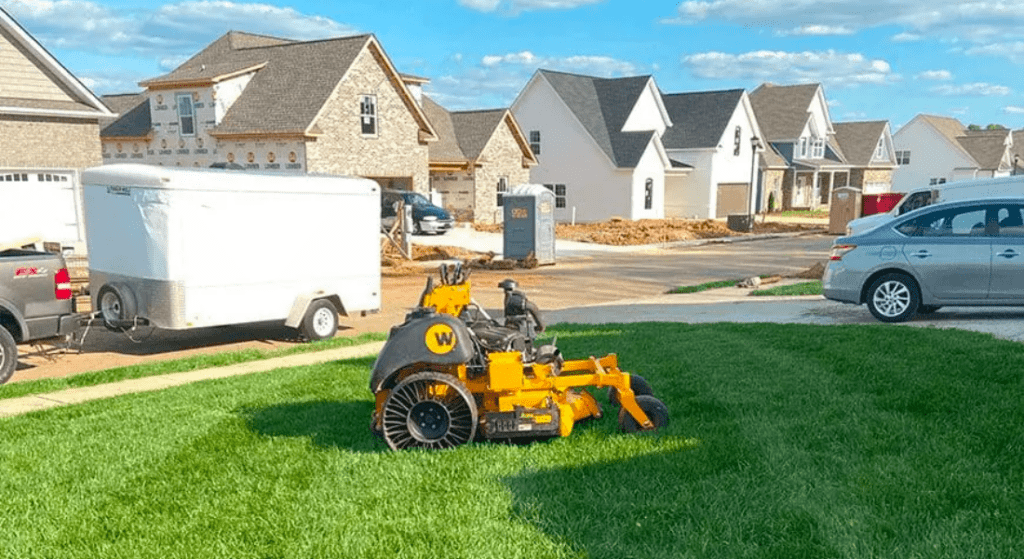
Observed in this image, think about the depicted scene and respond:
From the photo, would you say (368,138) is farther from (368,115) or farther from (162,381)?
(162,381)

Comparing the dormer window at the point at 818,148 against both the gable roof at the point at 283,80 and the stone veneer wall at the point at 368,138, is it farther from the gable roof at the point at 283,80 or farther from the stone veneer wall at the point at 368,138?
the gable roof at the point at 283,80

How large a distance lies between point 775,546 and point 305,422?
439 cm

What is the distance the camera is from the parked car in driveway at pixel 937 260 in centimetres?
1141

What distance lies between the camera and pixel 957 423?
622cm

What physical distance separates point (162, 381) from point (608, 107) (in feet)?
127

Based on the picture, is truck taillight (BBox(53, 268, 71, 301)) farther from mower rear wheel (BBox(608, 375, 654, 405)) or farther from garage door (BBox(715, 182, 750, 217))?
garage door (BBox(715, 182, 750, 217))

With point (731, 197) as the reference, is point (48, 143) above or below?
above

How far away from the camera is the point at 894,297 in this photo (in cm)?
1202

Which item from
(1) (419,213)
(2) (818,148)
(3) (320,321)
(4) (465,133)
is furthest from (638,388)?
(2) (818,148)

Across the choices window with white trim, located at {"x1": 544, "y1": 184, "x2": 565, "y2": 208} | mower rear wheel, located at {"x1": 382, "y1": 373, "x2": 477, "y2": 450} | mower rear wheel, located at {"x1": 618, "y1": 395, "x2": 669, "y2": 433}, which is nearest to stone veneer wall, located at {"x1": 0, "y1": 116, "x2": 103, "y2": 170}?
mower rear wheel, located at {"x1": 382, "y1": 373, "x2": 477, "y2": 450}

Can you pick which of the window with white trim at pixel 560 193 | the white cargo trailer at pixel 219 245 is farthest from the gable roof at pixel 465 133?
the white cargo trailer at pixel 219 245

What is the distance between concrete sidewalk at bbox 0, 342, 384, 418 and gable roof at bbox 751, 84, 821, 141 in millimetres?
48991

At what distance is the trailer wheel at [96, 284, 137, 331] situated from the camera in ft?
39.0

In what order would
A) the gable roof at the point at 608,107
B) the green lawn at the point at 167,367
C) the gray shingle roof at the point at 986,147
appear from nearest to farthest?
the green lawn at the point at 167,367, the gable roof at the point at 608,107, the gray shingle roof at the point at 986,147
